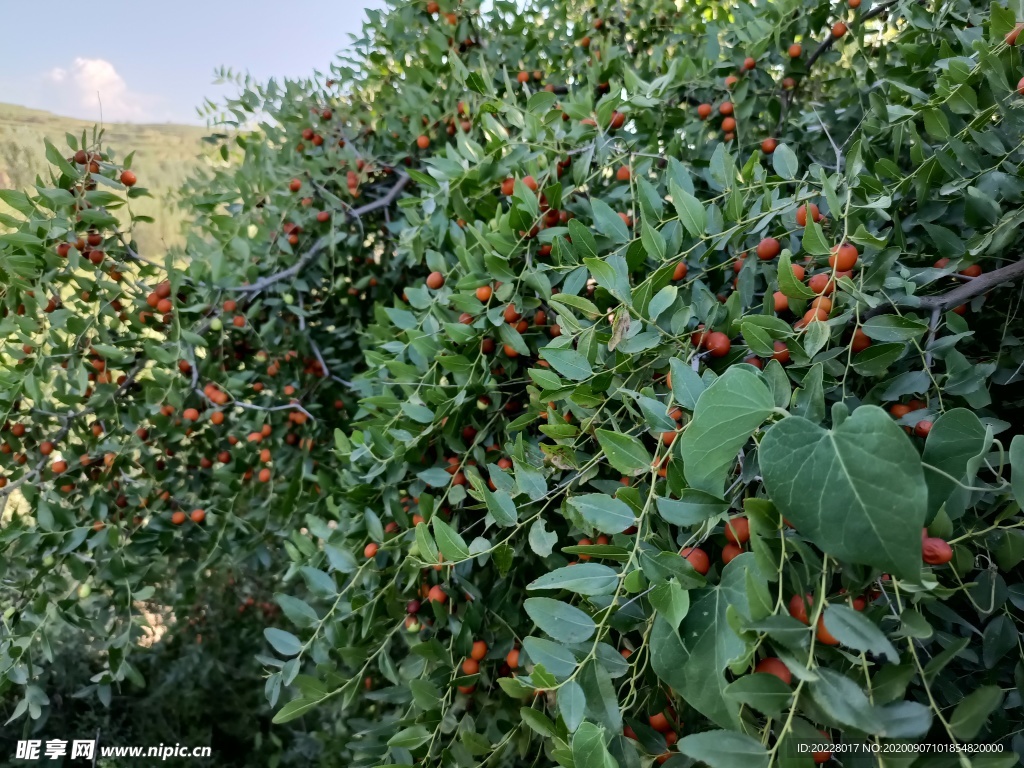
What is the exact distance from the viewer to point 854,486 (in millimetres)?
305

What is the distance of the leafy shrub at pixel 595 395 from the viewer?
352 mm

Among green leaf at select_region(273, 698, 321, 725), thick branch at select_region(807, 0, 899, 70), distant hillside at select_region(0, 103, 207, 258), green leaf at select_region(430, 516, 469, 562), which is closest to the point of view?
green leaf at select_region(430, 516, 469, 562)

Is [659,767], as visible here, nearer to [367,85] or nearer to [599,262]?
[599,262]

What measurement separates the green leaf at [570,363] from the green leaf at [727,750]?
295mm

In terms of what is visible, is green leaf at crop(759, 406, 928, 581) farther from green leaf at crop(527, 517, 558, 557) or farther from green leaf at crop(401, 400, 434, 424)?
green leaf at crop(401, 400, 434, 424)

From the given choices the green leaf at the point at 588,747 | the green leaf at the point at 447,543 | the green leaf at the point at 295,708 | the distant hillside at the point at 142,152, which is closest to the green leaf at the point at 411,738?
the green leaf at the point at 295,708

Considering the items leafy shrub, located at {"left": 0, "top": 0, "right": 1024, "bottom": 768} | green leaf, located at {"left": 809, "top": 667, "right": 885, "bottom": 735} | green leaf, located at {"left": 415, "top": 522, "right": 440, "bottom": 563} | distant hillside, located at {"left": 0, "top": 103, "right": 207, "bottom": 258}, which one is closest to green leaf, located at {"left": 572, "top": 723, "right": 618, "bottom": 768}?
leafy shrub, located at {"left": 0, "top": 0, "right": 1024, "bottom": 768}

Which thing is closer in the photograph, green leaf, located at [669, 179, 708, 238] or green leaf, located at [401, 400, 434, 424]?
green leaf, located at [669, 179, 708, 238]

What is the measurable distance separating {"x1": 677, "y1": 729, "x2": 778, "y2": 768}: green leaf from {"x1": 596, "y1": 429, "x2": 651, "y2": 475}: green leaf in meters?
0.18

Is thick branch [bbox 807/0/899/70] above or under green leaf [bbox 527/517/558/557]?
A: above

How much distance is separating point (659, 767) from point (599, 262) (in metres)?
0.39

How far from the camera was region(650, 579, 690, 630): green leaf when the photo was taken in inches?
13.8

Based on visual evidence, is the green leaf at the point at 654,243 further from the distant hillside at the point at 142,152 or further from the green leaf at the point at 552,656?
the distant hillside at the point at 142,152

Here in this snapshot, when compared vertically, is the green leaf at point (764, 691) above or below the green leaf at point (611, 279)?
below
